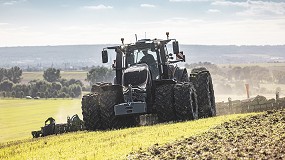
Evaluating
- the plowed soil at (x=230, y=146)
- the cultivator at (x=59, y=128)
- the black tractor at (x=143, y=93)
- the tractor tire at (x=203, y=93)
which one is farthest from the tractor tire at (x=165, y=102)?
the plowed soil at (x=230, y=146)

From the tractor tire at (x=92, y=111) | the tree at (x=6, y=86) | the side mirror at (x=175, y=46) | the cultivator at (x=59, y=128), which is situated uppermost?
the side mirror at (x=175, y=46)

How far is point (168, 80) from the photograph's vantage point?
60.0 ft

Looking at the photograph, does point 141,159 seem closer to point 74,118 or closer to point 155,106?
point 155,106

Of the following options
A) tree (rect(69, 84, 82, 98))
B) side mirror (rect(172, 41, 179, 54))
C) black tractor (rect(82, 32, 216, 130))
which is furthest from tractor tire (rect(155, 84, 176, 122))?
tree (rect(69, 84, 82, 98))

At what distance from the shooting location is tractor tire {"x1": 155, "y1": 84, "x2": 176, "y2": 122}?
1742 cm

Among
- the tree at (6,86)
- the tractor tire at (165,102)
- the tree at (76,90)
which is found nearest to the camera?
the tractor tire at (165,102)

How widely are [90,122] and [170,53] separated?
504 centimetres

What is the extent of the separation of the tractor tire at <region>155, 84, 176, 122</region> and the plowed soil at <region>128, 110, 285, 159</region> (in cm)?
664

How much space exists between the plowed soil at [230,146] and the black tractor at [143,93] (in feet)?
21.4

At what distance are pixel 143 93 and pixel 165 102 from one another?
3.16 feet

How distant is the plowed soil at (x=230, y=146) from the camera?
287 inches

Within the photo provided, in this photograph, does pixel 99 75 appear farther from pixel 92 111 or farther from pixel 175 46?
pixel 92 111

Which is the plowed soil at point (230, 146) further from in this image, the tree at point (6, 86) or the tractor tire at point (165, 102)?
the tree at point (6, 86)

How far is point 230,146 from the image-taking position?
8156mm
